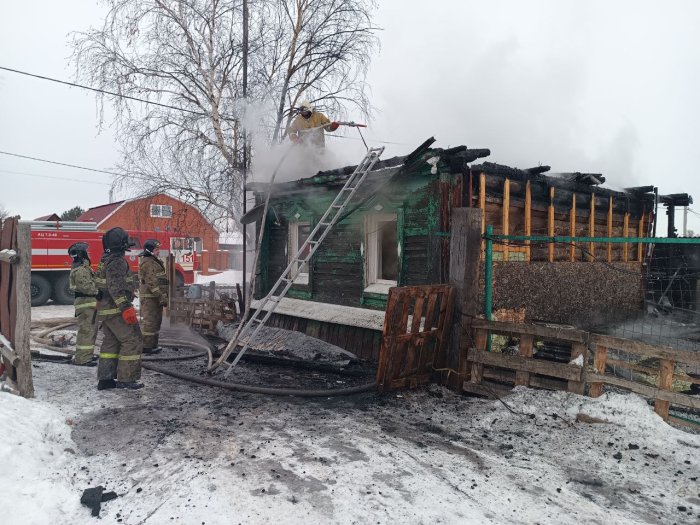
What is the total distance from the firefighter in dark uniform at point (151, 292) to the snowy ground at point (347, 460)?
8.53 feet

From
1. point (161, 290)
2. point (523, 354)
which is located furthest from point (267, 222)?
point (523, 354)

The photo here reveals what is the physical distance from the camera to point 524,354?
5.14 meters

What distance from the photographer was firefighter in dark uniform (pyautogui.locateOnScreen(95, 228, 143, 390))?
225 inches

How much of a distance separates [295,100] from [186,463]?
567 inches

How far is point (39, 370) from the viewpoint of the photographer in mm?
6496

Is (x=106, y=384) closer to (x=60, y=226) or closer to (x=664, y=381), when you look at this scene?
(x=664, y=381)

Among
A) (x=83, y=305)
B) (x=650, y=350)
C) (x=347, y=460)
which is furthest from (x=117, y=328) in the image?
(x=650, y=350)

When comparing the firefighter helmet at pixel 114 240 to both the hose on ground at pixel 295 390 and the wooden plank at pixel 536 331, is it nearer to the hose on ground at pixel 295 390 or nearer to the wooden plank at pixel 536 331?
the hose on ground at pixel 295 390

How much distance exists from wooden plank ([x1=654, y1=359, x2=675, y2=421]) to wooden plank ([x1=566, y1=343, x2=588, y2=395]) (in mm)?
637

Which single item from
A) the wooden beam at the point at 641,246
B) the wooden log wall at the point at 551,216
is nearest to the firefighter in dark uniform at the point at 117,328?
the wooden log wall at the point at 551,216

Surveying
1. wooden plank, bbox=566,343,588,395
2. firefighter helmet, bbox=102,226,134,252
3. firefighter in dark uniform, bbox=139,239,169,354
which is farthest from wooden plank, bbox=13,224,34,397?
wooden plank, bbox=566,343,588,395

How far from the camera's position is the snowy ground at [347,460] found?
119 inches

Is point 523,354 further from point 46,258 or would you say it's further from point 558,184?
point 46,258

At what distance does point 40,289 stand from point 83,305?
28.1 ft
